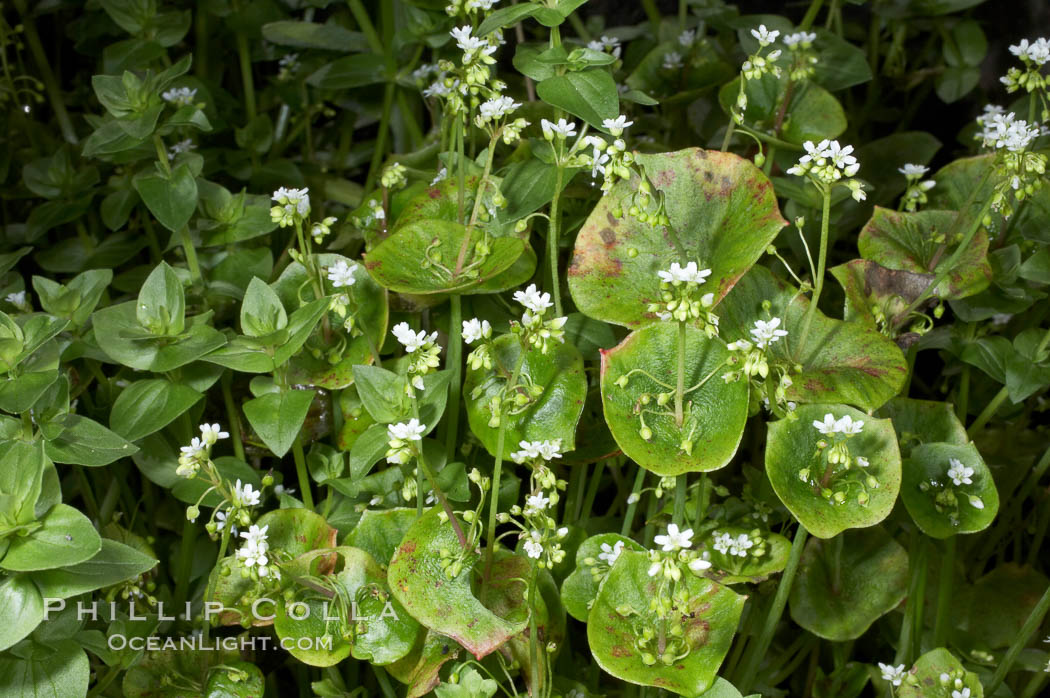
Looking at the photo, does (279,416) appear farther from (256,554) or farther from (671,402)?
(671,402)

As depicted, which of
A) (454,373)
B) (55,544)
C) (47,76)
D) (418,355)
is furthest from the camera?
(47,76)

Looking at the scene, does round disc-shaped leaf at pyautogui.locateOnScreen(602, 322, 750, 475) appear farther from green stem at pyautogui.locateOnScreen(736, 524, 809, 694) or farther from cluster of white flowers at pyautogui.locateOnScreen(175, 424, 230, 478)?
cluster of white flowers at pyautogui.locateOnScreen(175, 424, 230, 478)

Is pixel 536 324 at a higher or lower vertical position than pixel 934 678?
higher

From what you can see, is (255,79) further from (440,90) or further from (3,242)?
(440,90)

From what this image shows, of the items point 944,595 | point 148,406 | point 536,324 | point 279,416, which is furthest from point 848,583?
point 148,406

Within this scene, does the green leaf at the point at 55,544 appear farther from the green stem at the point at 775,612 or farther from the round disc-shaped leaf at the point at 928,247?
the round disc-shaped leaf at the point at 928,247

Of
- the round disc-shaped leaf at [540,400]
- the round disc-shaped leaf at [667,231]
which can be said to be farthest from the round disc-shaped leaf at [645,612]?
the round disc-shaped leaf at [667,231]
